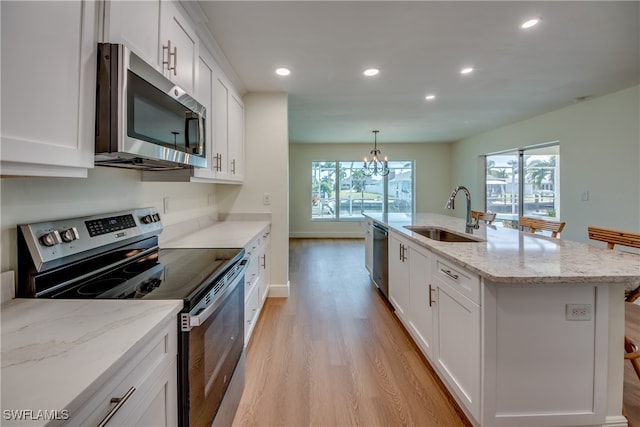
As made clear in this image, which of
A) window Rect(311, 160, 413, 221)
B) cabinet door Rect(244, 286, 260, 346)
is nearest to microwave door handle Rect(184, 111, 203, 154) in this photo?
cabinet door Rect(244, 286, 260, 346)

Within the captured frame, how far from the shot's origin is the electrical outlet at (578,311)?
1408 millimetres

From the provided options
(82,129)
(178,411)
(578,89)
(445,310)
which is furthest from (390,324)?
(578,89)

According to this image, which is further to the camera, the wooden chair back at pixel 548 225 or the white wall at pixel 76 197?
the wooden chair back at pixel 548 225

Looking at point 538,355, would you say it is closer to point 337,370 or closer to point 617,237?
point 617,237

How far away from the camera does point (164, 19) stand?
154cm

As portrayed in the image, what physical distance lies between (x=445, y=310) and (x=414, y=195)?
259 inches

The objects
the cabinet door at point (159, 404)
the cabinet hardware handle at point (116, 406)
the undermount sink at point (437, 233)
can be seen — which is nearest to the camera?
the cabinet hardware handle at point (116, 406)

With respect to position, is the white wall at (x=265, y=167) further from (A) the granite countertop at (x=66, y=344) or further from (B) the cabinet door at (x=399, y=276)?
(A) the granite countertop at (x=66, y=344)

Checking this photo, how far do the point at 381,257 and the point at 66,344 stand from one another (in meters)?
3.08

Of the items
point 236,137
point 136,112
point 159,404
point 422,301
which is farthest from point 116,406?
point 236,137

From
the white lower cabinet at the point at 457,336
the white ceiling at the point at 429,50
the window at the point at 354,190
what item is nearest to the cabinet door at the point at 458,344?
the white lower cabinet at the point at 457,336

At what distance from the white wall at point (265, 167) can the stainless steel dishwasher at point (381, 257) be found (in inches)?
44.7

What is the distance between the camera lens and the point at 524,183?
18.5 feet

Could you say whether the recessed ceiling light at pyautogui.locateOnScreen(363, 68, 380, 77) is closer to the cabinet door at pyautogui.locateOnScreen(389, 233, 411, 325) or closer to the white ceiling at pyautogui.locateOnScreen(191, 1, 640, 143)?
the white ceiling at pyautogui.locateOnScreen(191, 1, 640, 143)
